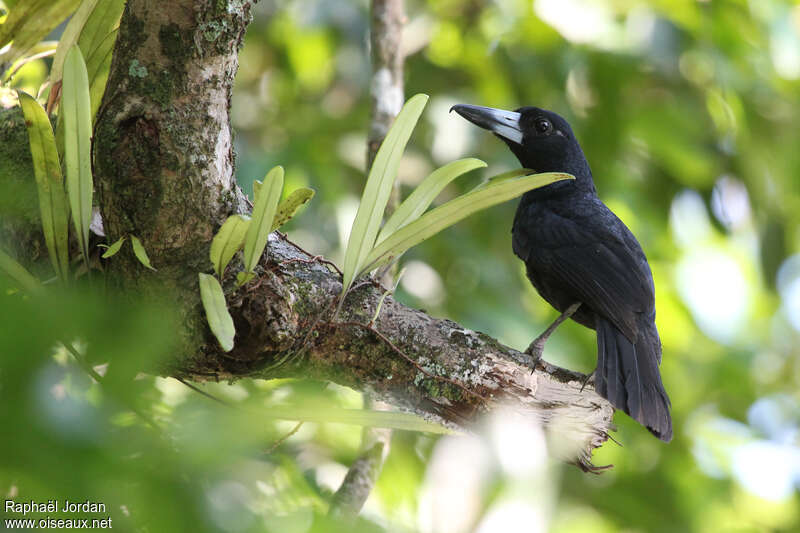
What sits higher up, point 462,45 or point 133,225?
point 462,45

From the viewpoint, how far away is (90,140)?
1.63m

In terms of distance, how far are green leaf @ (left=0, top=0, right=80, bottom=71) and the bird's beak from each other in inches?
54.3

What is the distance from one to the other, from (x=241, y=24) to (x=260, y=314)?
60 centimetres

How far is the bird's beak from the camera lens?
290cm

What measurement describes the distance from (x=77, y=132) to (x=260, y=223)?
0.44m

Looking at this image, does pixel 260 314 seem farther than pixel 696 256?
No

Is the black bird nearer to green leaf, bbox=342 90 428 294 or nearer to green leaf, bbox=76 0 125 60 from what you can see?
green leaf, bbox=342 90 428 294

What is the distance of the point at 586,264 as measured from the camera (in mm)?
2580

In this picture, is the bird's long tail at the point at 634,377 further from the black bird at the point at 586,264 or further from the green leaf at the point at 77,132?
the green leaf at the point at 77,132

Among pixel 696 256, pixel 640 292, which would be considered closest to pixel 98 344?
pixel 640 292

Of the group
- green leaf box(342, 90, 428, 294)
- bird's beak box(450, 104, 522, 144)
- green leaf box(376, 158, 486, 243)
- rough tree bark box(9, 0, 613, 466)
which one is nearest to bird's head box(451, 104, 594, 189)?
bird's beak box(450, 104, 522, 144)

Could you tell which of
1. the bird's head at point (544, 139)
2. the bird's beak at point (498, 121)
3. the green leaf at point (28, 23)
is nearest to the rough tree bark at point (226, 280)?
the green leaf at point (28, 23)

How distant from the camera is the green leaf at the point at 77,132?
1.60 meters

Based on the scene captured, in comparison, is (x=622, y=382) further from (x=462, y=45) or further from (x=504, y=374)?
(x=462, y=45)
